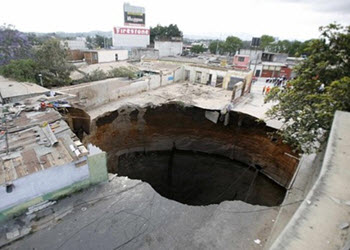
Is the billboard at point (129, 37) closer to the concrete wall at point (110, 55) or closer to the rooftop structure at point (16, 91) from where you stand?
the concrete wall at point (110, 55)

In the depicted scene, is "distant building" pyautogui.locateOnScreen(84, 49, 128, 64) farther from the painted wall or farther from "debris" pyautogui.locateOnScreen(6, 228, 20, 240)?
"debris" pyautogui.locateOnScreen(6, 228, 20, 240)

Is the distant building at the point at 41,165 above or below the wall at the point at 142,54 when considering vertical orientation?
below

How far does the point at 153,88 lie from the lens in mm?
17297

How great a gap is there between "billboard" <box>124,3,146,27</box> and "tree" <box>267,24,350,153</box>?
31.1 meters

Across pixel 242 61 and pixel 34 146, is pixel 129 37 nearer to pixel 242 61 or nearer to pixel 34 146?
pixel 242 61

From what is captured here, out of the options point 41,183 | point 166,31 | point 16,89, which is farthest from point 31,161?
point 166,31

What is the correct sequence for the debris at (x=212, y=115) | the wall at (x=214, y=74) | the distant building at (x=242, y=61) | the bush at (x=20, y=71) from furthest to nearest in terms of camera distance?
1. the distant building at (x=242, y=61)
2. the wall at (x=214, y=74)
3. the debris at (x=212, y=115)
4. the bush at (x=20, y=71)

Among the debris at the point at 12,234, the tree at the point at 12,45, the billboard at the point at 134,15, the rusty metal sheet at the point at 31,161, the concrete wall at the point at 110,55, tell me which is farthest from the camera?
the billboard at the point at 134,15

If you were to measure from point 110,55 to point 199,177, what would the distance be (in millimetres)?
20025

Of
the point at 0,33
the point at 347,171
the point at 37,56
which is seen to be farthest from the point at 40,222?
the point at 0,33

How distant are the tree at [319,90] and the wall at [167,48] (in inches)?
1086

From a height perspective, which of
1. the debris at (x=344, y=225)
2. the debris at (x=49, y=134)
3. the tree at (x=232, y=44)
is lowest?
the debris at (x=49, y=134)

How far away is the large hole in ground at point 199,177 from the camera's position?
A: 11.4 metres

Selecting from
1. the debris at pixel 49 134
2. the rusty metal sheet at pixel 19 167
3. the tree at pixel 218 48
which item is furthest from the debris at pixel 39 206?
the tree at pixel 218 48
